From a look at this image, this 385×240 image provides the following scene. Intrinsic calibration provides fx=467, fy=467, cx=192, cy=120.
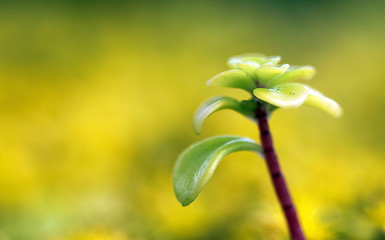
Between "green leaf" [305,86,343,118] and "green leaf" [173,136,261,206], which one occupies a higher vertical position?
"green leaf" [305,86,343,118]

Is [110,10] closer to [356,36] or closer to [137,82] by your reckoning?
[137,82]

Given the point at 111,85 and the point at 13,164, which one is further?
the point at 111,85

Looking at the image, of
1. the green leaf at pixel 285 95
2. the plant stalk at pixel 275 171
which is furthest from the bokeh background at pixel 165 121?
the green leaf at pixel 285 95

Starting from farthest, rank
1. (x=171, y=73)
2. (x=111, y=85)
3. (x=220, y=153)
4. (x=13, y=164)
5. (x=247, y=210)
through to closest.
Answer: (x=171, y=73) → (x=111, y=85) → (x=13, y=164) → (x=247, y=210) → (x=220, y=153)

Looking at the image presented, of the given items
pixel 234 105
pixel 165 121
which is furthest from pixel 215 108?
pixel 165 121

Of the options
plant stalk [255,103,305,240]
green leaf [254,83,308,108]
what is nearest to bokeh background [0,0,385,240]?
plant stalk [255,103,305,240]

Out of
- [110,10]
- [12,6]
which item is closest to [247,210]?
[110,10]

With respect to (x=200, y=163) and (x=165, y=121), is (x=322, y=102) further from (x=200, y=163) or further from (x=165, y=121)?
(x=165, y=121)

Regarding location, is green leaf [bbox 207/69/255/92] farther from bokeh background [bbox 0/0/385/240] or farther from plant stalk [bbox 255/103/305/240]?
bokeh background [bbox 0/0/385/240]
